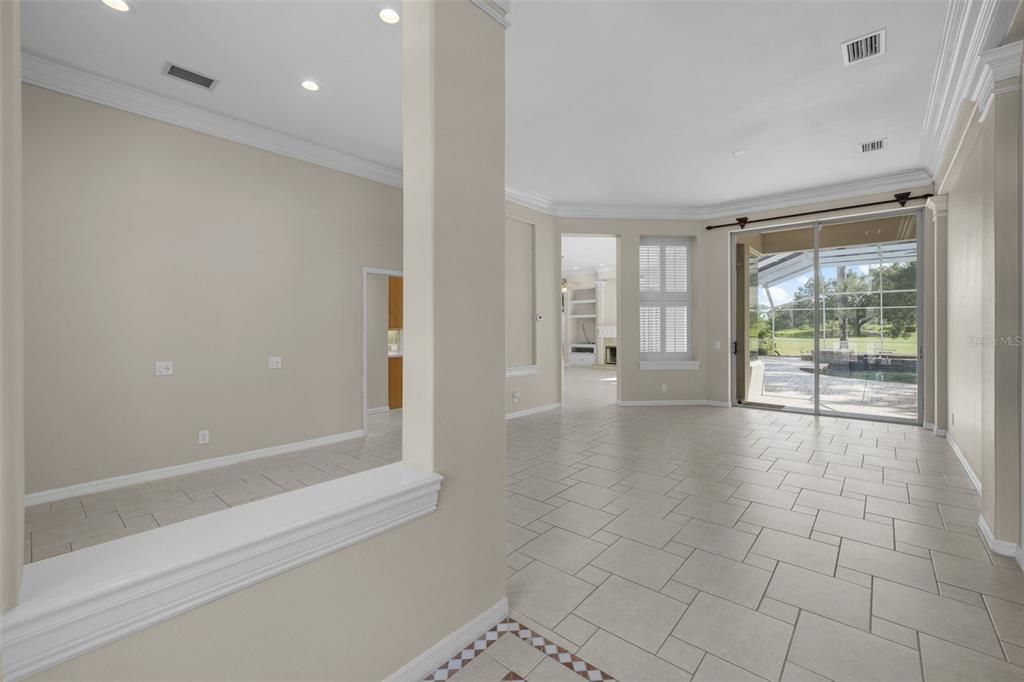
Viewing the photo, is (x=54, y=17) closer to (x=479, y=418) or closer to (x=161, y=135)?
(x=161, y=135)

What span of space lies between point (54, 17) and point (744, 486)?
5.86 metres

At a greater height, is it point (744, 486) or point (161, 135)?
point (161, 135)

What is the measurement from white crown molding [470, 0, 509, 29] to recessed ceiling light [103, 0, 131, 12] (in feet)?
8.03

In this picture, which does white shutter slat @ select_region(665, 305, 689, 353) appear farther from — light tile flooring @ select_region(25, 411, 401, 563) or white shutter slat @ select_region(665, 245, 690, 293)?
light tile flooring @ select_region(25, 411, 401, 563)

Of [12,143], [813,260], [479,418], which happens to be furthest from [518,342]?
[12,143]

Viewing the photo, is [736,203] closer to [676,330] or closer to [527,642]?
[676,330]

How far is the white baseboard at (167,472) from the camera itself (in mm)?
3381

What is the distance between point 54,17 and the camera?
2846mm

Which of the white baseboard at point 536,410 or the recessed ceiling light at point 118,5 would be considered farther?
the white baseboard at point 536,410

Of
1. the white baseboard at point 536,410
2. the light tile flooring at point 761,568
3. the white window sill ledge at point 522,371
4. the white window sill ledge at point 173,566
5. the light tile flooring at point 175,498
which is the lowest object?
the light tile flooring at point 761,568

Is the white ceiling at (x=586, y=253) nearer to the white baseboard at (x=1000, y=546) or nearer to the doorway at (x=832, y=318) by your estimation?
the doorway at (x=832, y=318)

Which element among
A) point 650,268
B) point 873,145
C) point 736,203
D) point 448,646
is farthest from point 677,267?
point 448,646

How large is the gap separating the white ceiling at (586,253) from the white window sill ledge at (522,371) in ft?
13.1

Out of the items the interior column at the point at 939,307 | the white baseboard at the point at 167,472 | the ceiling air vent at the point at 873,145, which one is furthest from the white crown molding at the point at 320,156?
the white baseboard at the point at 167,472
